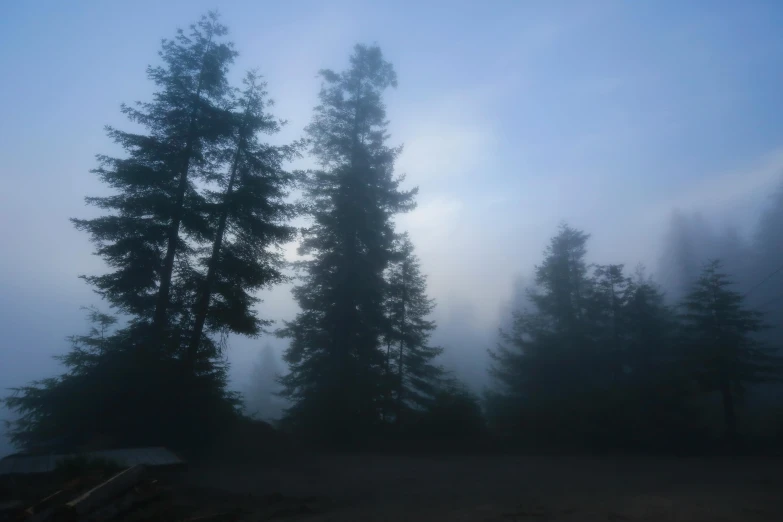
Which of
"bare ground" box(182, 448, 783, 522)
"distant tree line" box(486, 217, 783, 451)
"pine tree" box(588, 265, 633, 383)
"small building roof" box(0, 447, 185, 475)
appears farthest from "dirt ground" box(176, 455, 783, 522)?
"pine tree" box(588, 265, 633, 383)

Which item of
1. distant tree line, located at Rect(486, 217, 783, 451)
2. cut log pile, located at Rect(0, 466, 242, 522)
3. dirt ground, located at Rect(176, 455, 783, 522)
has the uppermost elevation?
distant tree line, located at Rect(486, 217, 783, 451)

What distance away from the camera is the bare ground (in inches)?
257

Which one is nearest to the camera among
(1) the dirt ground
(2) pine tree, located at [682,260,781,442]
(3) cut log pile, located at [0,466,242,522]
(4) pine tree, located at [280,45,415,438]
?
(3) cut log pile, located at [0,466,242,522]

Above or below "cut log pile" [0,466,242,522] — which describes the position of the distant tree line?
above

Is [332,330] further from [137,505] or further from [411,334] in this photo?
[137,505]

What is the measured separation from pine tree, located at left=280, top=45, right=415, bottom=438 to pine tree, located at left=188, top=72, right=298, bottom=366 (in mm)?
2420

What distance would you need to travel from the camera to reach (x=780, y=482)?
10836 millimetres

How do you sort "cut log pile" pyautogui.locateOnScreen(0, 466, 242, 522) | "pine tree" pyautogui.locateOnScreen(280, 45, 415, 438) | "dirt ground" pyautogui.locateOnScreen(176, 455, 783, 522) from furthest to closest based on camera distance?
"pine tree" pyautogui.locateOnScreen(280, 45, 415, 438) < "dirt ground" pyautogui.locateOnScreen(176, 455, 783, 522) < "cut log pile" pyautogui.locateOnScreen(0, 466, 242, 522)

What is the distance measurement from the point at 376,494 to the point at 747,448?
80.9 feet

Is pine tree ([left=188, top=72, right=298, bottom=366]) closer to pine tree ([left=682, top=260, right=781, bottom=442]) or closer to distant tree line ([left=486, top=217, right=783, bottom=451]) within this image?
distant tree line ([left=486, top=217, right=783, bottom=451])

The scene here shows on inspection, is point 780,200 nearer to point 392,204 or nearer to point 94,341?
point 392,204

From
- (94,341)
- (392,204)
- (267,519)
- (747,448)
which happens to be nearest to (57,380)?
(94,341)

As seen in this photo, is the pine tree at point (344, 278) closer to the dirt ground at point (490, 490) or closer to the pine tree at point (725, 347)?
the dirt ground at point (490, 490)

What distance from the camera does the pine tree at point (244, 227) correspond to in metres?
15.6
